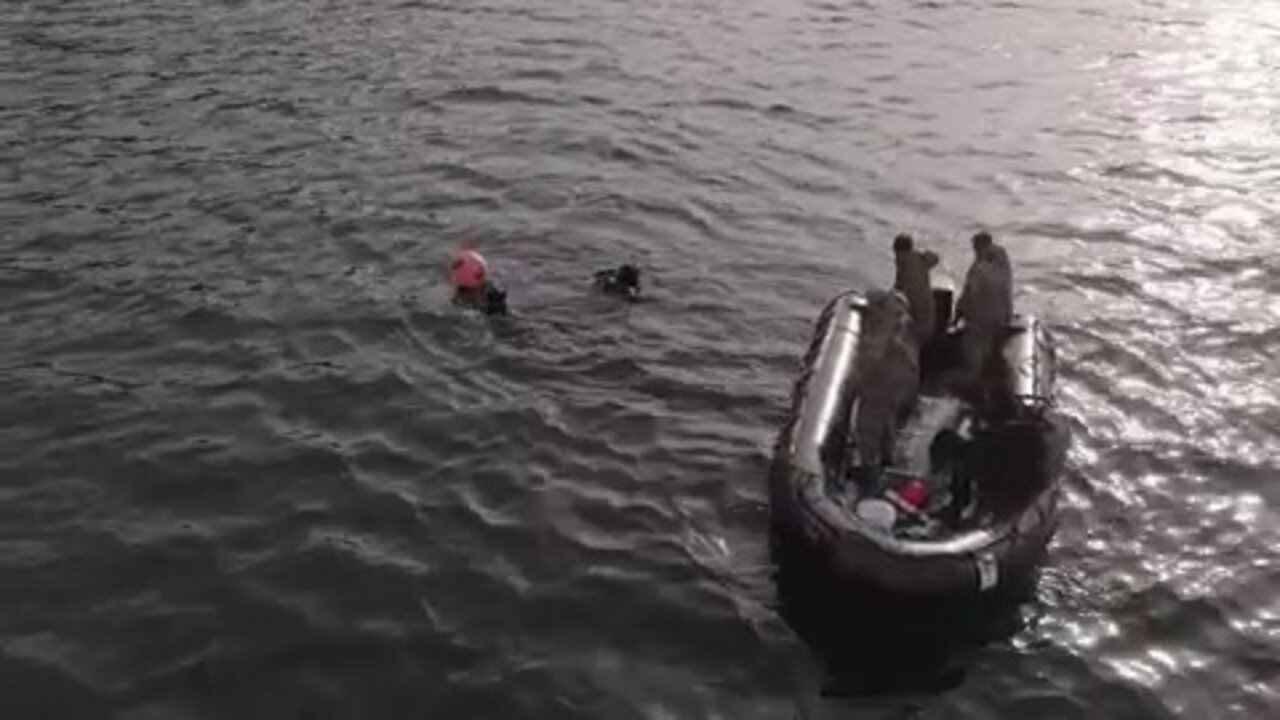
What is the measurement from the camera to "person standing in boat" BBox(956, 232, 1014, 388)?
1769cm

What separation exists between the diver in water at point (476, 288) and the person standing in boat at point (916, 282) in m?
5.80

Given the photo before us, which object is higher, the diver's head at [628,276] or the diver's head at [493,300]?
the diver's head at [628,276]

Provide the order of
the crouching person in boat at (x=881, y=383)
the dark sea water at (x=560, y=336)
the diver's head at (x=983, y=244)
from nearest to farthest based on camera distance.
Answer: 1. the dark sea water at (x=560, y=336)
2. the crouching person in boat at (x=881, y=383)
3. the diver's head at (x=983, y=244)

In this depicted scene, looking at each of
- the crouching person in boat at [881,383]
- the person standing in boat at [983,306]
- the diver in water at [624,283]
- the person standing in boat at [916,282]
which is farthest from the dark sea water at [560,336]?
the person standing in boat at [916,282]

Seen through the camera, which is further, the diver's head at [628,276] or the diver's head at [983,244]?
the diver's head at [628,276]

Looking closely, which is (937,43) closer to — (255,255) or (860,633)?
(255,255)

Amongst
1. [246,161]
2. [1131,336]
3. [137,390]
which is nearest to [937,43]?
[1131,336]

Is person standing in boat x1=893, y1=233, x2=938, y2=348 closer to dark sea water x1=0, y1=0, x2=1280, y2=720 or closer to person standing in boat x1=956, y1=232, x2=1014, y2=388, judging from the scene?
person standing in boat x1=956, y1=232, x2=1014, y2=388

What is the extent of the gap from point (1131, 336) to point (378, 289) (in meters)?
11.0

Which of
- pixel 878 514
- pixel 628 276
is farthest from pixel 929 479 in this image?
pixel 628 276

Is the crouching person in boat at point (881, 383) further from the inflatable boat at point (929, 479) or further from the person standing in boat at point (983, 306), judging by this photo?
the person standing in boat at point (983, 306)

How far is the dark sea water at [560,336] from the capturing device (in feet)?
46.8

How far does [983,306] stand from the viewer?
1781cm

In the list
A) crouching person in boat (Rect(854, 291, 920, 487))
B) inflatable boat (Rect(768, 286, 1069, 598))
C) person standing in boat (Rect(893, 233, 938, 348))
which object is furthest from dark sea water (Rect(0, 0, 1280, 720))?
person standing in boat (Rect(893, 233, 938, 348))
